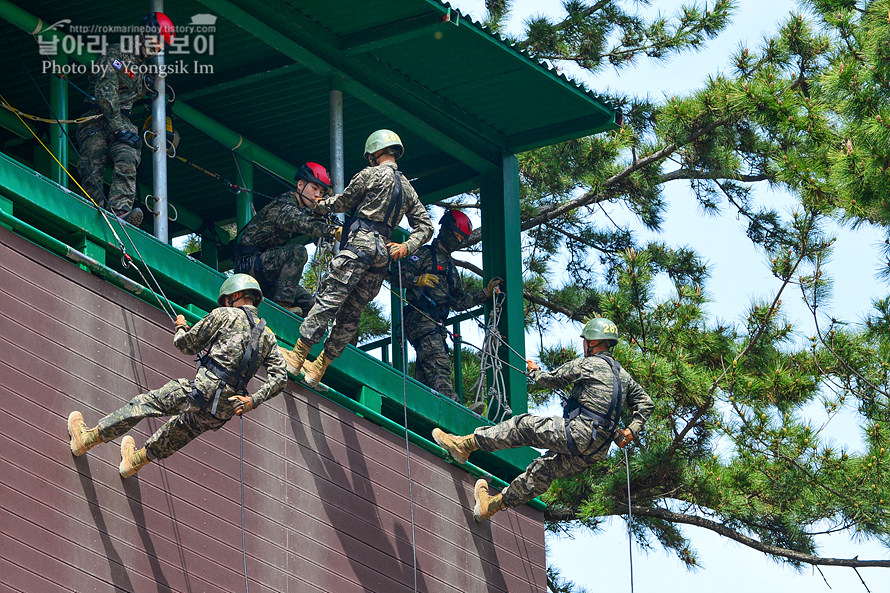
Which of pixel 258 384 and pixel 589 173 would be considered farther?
pixel 589 173

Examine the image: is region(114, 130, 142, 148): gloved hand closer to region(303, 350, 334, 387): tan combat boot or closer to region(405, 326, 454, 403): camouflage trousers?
region(303, 350, 334, 387): tan combat boot

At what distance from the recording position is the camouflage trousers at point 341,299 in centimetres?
1210

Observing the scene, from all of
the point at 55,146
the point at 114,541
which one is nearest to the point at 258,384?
the point at 114,541

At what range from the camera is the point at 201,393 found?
1066 cm

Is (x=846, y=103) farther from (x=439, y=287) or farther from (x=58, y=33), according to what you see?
(x=58, y=33)

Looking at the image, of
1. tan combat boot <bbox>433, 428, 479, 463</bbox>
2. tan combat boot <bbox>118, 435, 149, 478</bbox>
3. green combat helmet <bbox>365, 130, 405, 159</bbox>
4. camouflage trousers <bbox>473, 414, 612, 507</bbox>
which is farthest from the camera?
tan combat boot <bbox>433, 428, 479, 463</bbox>

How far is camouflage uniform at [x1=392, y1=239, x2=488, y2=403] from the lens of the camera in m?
15.1

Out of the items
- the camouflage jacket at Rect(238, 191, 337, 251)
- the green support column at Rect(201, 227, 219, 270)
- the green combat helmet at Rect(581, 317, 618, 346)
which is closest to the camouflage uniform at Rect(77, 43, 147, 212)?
the camouflage jacket at Rect(238, 191, 337, 251)

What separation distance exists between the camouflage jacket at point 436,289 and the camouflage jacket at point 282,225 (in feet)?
5.12

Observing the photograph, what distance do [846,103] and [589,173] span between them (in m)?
7.41

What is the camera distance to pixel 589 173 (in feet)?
68.7

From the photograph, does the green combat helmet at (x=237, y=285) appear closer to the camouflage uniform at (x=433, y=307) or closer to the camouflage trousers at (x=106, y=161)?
the camouflage trousers at (x=106, y=161)

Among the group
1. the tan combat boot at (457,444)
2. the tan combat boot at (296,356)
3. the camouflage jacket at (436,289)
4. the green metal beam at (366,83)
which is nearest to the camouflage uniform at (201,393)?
the tan combat boot at (296,356)

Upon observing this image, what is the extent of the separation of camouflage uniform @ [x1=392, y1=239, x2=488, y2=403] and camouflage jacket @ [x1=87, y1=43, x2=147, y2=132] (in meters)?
3.60
